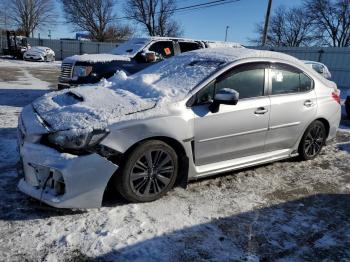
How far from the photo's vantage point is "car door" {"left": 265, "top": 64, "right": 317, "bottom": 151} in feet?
15.9

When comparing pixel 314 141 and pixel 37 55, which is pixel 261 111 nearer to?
pixel 314 141

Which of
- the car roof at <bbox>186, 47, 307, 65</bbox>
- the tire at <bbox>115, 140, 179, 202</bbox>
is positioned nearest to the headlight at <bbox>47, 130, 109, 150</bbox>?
the tire at <bbox>115, 140, 179, 202</bbox>

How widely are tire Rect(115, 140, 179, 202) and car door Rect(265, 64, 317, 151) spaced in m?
1.54

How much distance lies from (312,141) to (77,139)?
3652 millimetres

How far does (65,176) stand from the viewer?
3326mm

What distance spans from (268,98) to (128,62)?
5.01 meters

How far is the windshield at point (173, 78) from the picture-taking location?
420cm

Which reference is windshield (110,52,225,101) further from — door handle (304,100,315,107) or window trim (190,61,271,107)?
door handle (304,100,315,107)

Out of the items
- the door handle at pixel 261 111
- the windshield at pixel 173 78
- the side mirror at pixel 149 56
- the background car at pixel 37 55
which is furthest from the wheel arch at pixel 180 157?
the background car at pixel 37 55

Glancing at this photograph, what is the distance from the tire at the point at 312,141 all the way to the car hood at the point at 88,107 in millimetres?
2606

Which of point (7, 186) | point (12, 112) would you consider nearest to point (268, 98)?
point (7, 186)

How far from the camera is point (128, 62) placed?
356 inches

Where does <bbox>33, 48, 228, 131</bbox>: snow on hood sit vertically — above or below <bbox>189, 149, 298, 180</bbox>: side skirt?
above

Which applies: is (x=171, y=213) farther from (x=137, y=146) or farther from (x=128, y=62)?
(x=128, y=62)
